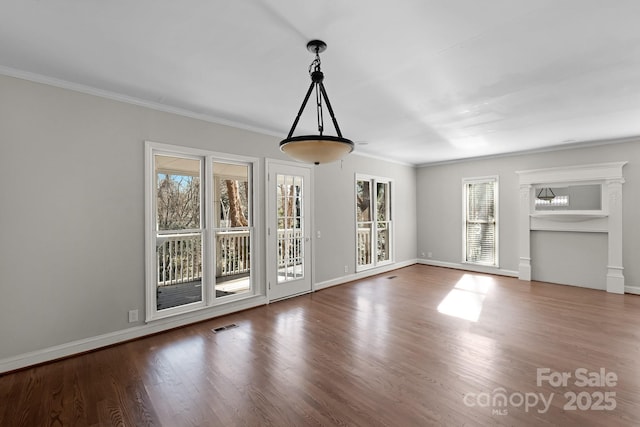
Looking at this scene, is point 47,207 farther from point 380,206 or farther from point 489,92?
point 380,206

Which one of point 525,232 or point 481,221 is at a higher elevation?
point 481,221

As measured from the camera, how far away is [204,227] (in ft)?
12.9

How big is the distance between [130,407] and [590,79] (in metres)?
4.97

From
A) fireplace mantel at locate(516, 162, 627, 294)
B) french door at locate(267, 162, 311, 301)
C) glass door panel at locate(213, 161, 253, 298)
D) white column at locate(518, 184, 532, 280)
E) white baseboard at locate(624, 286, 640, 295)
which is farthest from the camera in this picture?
white column at locate(518, 184, 532, 280)

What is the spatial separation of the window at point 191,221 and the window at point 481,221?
5.32 meters

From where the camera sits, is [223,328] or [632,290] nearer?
[223,328]

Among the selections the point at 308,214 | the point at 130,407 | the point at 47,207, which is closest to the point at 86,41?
the point at 47,207

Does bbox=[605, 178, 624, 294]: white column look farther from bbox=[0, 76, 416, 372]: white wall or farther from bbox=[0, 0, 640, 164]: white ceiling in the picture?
Answer: bbox=[0, 76, 416, 372]: white wall

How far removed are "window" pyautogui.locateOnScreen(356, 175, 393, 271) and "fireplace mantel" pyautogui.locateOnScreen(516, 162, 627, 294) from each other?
2.76m

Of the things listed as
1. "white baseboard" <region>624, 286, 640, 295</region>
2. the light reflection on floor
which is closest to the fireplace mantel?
"white baseboard" <region>624, 286, 640, 295</region>

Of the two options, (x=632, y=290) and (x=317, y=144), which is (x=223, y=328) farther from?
(x=632, y=290)

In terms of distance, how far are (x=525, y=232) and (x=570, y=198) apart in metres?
0.99

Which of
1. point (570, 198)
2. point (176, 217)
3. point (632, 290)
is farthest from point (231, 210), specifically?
point (632, 290)

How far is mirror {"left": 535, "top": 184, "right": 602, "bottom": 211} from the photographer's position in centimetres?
536
